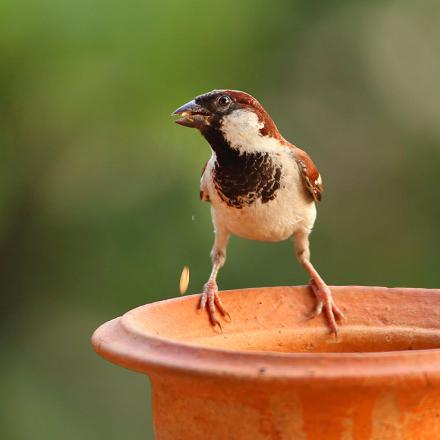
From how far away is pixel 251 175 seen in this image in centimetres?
222

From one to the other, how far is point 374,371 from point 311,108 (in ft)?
7.84

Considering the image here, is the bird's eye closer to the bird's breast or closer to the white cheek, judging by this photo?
the white cheek

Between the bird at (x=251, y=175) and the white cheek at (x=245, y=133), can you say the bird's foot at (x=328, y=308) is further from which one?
the white cheek at (x=245, y=133)

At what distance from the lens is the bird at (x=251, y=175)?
2.14 meters

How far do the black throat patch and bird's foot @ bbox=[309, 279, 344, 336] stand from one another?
0.89ft

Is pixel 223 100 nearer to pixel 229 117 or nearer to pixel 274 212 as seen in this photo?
pixel 229 117

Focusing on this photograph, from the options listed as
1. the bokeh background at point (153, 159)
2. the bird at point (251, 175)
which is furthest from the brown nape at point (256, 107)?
the bokeh background at point (153, 159)

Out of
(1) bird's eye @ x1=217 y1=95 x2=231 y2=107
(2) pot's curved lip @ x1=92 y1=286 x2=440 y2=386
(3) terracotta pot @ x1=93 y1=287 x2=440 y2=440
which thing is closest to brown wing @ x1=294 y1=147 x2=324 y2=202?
(1) bird's eye @ x1=217 y1=95 x2=231 y2=107

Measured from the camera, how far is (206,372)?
139 centimetres

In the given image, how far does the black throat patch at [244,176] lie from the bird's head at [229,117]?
0.03m

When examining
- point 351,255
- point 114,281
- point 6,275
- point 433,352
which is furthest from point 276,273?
point 433,352

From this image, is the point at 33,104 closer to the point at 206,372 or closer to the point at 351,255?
the point at 351,255

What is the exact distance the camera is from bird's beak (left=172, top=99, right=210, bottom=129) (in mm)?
2098

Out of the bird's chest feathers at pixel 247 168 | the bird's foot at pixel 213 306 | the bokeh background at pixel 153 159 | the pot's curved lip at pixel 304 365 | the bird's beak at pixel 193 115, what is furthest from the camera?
the bokeh background at pixel 153 159
